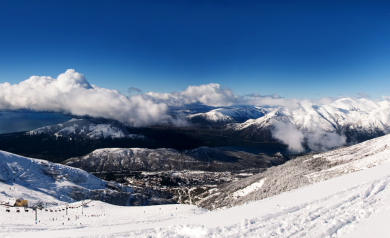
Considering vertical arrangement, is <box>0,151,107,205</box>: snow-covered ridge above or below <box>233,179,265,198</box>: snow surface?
above

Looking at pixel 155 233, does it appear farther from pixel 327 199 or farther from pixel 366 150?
pixel 366 150

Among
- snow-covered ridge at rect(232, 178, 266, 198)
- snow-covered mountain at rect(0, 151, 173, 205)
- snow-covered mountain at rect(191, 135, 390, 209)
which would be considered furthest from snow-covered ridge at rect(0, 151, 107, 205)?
snow-covered ridge at rect(232, 178, 266, 198)

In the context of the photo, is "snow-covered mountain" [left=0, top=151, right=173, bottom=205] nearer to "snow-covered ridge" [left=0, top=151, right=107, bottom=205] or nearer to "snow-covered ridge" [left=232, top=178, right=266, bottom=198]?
"snow-covered ridge" [left=0, top=151, right=107, bottom=205]

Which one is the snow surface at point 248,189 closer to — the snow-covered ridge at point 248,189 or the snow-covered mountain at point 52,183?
the snow-covered ridge at point 248,189

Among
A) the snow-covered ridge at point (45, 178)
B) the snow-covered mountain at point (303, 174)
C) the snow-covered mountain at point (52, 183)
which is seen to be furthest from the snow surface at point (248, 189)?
the snow-covered ridge at point (45, 178)

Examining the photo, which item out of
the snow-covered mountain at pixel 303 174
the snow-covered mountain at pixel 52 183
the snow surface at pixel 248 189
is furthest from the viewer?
the snow surface at pixel 248 189

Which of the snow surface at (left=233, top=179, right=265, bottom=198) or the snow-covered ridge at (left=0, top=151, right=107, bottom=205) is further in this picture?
the snow surface at (left=233, top=179, right=265, bottom=198)

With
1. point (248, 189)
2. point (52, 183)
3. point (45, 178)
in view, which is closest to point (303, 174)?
point (248, 189)

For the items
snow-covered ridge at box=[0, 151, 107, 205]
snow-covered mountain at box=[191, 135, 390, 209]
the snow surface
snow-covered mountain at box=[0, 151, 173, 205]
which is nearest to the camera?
snow-covered mountain at box=[191, 135, 390, 209]
